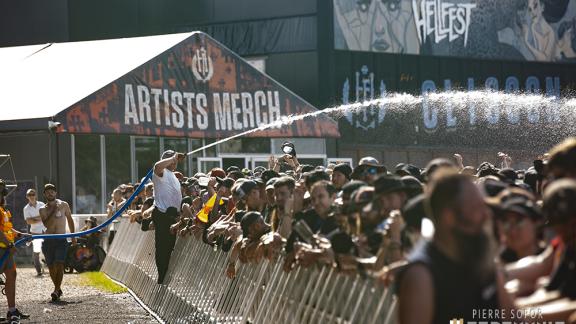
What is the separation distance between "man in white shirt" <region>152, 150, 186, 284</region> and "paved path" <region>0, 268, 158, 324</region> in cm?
81

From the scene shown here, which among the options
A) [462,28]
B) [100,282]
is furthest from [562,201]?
[462,28]

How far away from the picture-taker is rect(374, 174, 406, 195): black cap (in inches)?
334

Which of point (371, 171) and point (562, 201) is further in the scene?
point (371, 171)

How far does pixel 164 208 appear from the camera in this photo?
1914cm

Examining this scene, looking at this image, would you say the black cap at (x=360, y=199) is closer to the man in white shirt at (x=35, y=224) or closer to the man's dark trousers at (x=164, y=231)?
the man's dark trousers at (x=164, y=231)

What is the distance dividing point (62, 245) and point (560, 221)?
56.3 feet

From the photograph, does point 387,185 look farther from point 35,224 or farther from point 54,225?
point 35,224

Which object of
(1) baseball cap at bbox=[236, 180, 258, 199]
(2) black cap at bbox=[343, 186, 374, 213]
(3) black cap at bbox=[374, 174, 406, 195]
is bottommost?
(1) baseball cap at bbox=[236, 180, 258, 199]

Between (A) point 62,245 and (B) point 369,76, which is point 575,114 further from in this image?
(A) point 62,245

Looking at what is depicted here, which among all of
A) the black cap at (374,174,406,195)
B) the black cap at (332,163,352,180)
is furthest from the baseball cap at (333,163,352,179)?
the black cap at (374,174,406,195)

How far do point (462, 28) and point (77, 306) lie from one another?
31.7 m

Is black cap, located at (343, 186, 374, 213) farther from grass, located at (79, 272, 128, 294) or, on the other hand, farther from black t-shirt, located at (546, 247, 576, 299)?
grass, located at (79, 272, 128, 294)

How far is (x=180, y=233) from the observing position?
18.2 m

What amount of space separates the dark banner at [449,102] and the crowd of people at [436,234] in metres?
32.0
